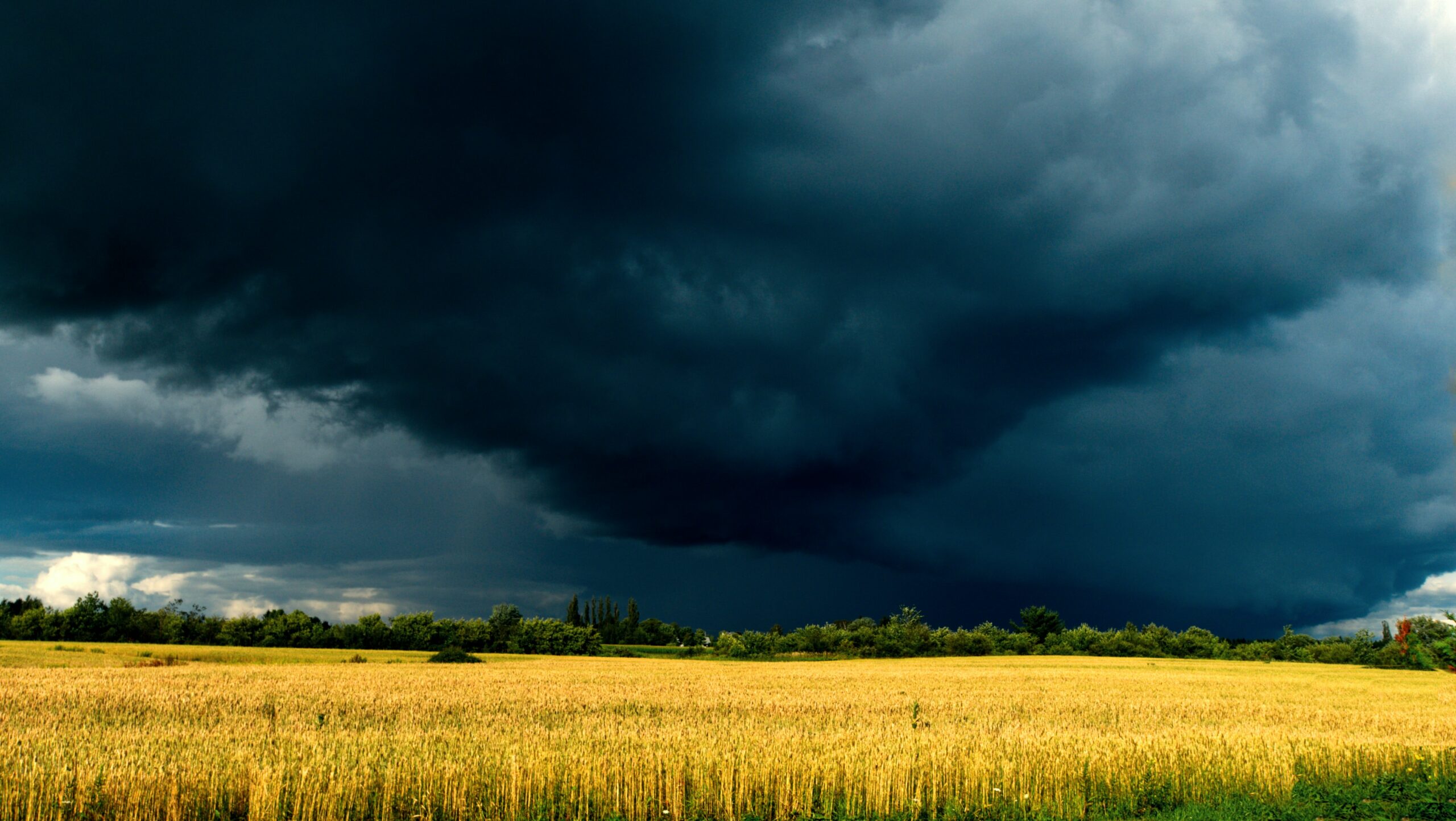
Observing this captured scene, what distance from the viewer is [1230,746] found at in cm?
2050

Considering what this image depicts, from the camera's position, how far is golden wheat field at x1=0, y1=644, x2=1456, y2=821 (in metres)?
13.7

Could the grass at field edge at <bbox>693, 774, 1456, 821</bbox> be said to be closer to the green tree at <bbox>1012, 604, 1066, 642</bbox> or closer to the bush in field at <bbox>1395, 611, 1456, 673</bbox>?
the bush in field at <bbox>1395, 611, 1456, 673</bbox>

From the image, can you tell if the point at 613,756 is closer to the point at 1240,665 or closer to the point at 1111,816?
the point at 1111,816

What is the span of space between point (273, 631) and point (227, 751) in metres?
112

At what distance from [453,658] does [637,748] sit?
7309cm

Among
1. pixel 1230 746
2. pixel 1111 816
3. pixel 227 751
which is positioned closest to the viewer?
pixel 1111 816

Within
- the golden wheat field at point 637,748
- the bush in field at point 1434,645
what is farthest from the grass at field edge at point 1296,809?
the bush in field at point 1434,645

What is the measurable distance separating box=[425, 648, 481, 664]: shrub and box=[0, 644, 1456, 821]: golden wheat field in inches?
1601

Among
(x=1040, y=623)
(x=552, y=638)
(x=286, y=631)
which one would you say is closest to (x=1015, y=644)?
(x=1040, y=623)

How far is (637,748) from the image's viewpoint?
17.6 m

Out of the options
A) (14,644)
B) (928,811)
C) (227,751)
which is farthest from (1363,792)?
(14,644)

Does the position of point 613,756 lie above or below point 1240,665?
above

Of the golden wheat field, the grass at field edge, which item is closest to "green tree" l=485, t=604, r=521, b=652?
the golden wheat field

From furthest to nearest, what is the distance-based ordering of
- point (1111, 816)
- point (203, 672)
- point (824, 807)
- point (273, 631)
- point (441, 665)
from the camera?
point (273, 631), point (441, 665), point (203, 672), point (1111, 816), point (824, 807)
